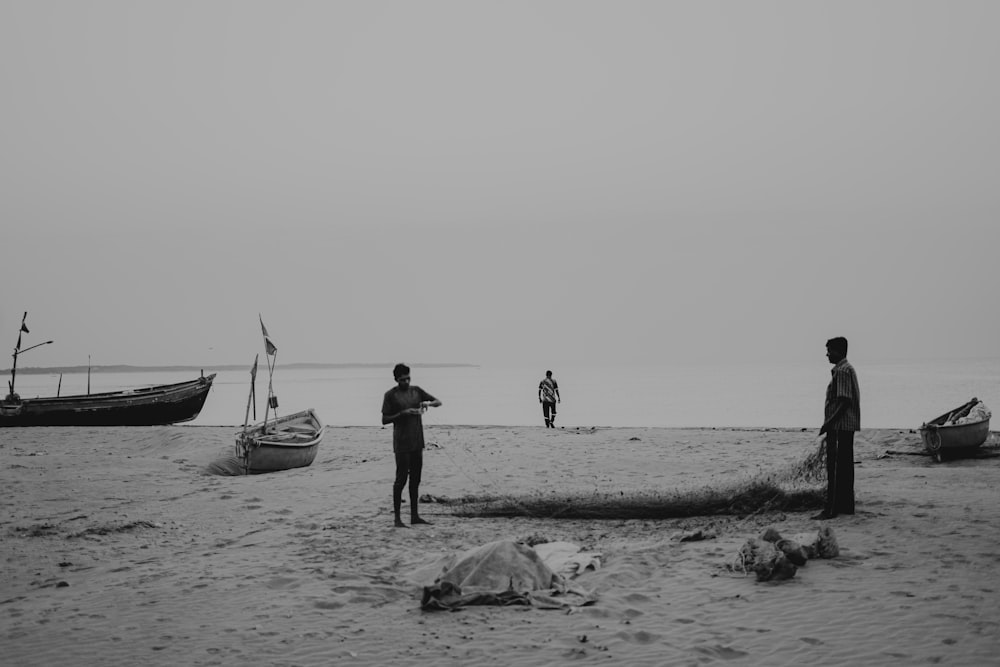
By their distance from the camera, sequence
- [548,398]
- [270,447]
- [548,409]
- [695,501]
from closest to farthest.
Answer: [695,501]
[270,447]
[548,398]
[548,409]

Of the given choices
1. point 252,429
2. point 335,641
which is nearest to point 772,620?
point 335,641

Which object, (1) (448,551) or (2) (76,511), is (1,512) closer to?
(2) (76,511)

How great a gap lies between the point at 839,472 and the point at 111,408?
26.3m

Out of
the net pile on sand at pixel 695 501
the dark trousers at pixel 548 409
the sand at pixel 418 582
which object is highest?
the dark trousers at pixel 548 409

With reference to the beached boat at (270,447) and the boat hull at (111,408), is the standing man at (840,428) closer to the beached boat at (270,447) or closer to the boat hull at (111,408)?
the beached boat at (270,447)

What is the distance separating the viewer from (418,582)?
22.7 feet

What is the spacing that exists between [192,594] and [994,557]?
6794 millimetres

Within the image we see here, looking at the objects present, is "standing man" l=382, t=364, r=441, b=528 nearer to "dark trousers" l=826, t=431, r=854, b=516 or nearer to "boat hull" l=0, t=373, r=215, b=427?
"dark trousers" l=826, t=431, r=854, b=516

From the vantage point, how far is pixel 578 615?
19.6 ft

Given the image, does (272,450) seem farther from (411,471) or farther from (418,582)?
(418,582)

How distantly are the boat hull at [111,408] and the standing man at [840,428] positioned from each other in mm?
25431

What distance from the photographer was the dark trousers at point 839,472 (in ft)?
28.8

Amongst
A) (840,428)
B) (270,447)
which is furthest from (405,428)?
(270,447)

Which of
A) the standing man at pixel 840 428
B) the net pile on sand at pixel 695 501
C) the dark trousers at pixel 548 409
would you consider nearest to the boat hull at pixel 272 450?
the net pile on sand at pixel 695 501
